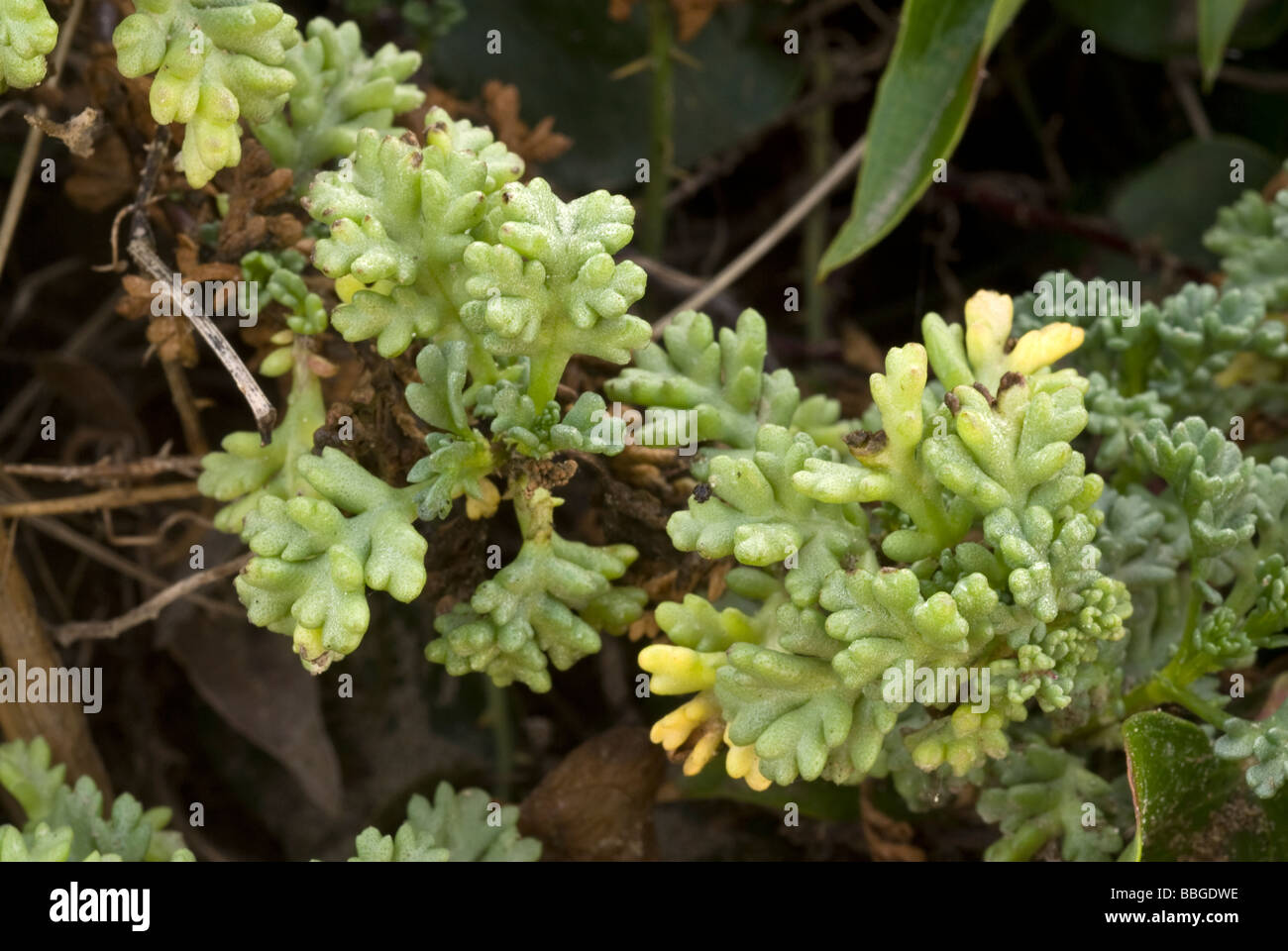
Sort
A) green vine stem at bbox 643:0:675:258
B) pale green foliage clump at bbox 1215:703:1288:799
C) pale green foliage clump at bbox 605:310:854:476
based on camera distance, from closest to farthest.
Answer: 1. pale green foliage clump at bbox 1215:703:1288:799
2. pale green foliage clump at bbox 605:310:854:476
3. green vine stem at bbox 643:0:675:258

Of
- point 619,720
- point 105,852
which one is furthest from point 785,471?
point 105,852

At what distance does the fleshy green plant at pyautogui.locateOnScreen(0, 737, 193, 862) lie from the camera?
1325mm

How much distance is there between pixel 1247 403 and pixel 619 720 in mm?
918

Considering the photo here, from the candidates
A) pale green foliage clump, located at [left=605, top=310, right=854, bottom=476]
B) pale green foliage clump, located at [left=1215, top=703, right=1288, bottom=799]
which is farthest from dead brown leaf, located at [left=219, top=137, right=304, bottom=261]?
pale green foliage clump, located at [left=1215, top=703, right=1288, bottom=799]

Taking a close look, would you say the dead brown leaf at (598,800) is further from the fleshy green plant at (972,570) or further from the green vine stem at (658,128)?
the green vine stem at (658,128)

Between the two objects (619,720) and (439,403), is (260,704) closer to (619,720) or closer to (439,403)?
(619,720)

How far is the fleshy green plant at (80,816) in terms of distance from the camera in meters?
1.33

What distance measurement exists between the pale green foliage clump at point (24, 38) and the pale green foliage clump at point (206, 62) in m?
0.06

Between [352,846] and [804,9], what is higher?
[804,9]

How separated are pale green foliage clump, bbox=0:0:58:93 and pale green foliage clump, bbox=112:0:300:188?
0.06 meters

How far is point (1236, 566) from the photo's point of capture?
4.28 ft

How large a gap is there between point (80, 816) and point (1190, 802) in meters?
1.19

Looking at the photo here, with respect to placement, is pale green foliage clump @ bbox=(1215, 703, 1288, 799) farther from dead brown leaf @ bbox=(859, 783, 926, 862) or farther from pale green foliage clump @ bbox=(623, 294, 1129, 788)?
dead brown leaf @ bbox=(859, 783, 926, 862)

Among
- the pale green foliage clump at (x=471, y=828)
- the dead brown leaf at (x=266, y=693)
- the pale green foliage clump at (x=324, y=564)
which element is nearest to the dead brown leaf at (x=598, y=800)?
the pale green foliage clump at (x=471, y=828)
